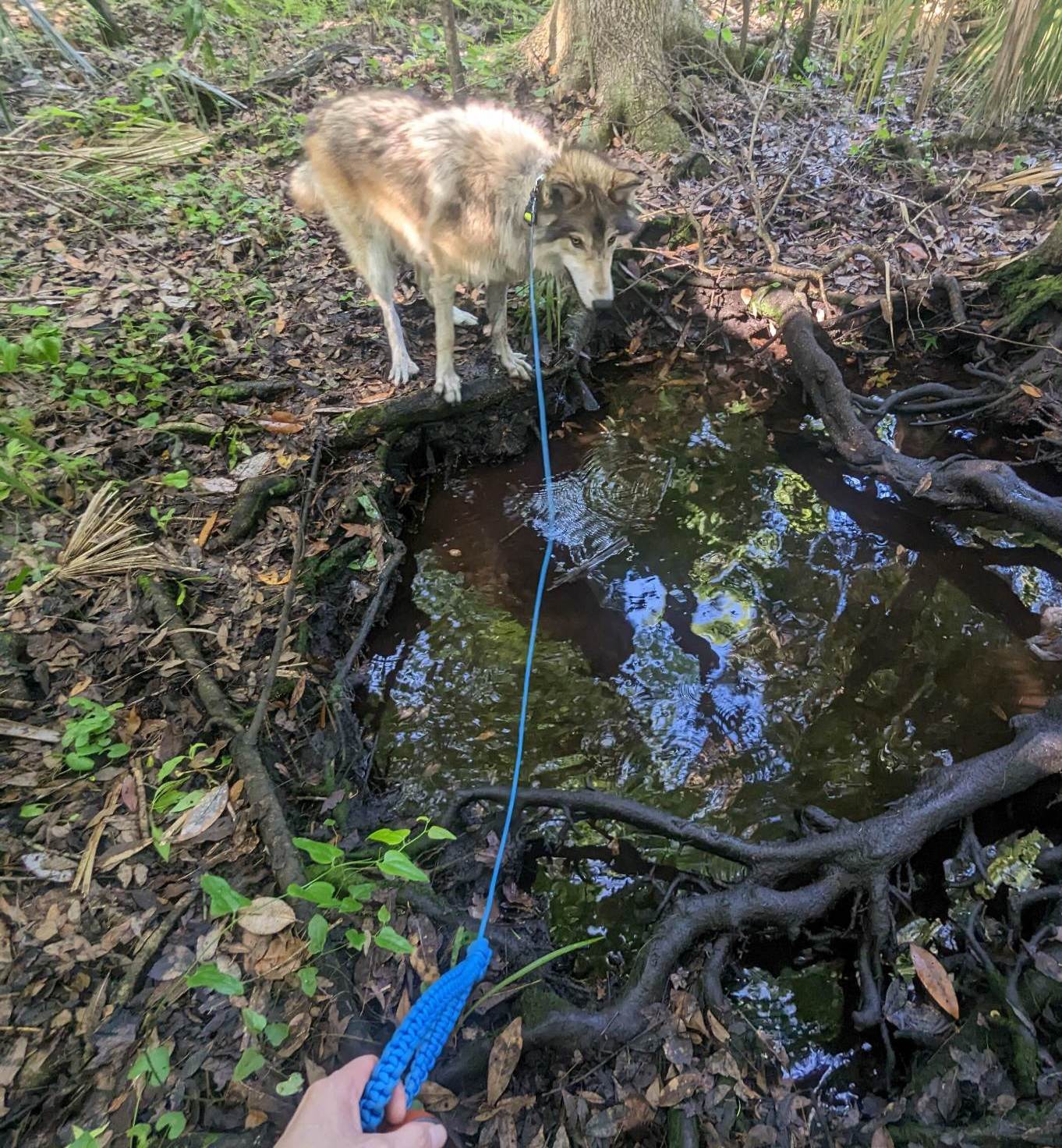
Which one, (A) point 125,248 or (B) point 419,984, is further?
(A) point 125,248

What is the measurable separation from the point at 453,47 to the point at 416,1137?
7.45 m

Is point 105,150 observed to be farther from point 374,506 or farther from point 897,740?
point 897,740

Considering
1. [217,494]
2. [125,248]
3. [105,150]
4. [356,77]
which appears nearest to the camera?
[217,494]

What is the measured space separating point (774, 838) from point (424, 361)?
387cm

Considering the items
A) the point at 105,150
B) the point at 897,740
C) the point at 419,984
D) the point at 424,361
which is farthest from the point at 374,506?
the point at 105,150

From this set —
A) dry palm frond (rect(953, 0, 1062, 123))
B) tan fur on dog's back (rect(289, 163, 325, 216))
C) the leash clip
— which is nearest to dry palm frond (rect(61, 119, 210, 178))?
tan fur on dog's back (rect(289, 163, 325, 216))

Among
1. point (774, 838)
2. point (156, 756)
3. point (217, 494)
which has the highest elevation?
point (217, 494)

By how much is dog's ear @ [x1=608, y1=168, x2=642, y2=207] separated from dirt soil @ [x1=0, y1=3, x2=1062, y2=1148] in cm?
132

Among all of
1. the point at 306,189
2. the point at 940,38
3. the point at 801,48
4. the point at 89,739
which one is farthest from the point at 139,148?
the point at 801,48

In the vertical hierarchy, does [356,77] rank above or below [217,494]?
above

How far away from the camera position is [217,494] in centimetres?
368

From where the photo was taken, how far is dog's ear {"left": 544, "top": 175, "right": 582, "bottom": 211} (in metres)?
3.47

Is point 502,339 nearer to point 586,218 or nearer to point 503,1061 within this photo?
point 586,218

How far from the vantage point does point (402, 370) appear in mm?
4512
